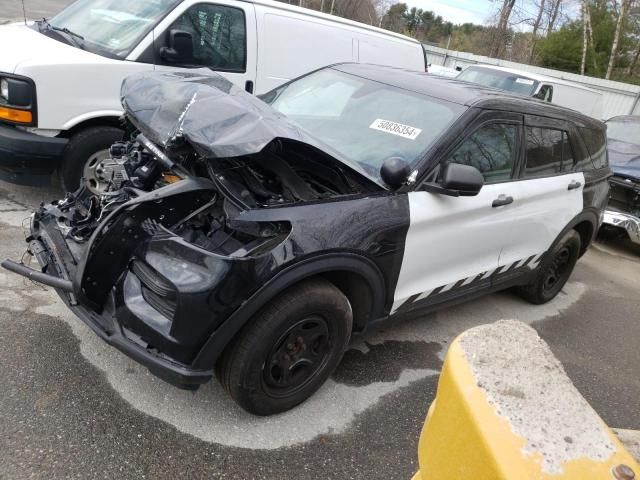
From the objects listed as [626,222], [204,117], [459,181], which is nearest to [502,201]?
[459,181]

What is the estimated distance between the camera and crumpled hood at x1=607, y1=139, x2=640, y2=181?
7.01m

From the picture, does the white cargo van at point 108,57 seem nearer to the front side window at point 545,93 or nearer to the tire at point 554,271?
the tire at point 554,271

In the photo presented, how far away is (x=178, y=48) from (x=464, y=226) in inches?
127

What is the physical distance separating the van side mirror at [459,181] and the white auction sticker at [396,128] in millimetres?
350

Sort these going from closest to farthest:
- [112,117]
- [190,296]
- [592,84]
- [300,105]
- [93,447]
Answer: [190,296] < [93,447] < [300,105] < [112,117] < [592,84]

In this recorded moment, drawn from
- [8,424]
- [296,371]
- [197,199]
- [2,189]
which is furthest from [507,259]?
[2,189]

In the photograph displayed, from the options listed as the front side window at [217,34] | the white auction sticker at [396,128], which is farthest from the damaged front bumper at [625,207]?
the front side window at [217,34]

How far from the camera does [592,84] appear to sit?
19.7 metres

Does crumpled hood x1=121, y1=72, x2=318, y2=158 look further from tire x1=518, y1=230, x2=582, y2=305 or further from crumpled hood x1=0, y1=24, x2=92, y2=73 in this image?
tire x1=518, y1=230, x2=582, y2=305

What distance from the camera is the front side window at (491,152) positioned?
324cm

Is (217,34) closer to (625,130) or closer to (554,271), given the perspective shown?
(554,271)

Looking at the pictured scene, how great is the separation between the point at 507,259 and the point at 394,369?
124 cm

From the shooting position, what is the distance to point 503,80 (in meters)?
11.1

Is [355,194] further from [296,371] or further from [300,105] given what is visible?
[300,105]
